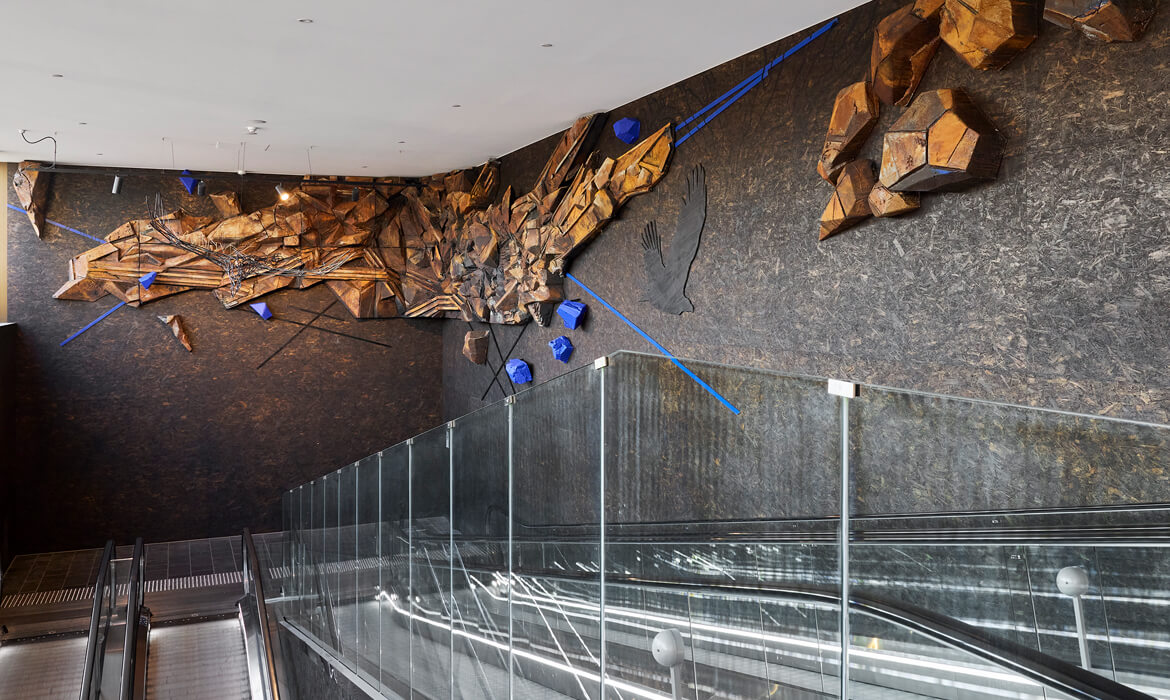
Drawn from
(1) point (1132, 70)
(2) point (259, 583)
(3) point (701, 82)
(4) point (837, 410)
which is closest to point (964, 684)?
(4) point (837, 410)

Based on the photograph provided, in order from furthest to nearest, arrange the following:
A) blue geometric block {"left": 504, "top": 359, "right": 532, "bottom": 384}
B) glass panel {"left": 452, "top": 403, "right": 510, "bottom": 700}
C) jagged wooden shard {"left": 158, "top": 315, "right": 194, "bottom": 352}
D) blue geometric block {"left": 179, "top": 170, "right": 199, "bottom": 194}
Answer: jagged wooden shard {"left": 158, "top": 315, "right": 194, "bottom": 352} → blue geometric block {"left": 179, "top": 170, "right": 199, "bottom": 194} → blue geometric block {"left": 504, "top": 359, "right": 532, "bottom": 384} → glass panel {"left": 452, "top": 403, "right": 510, "bottom": 700}

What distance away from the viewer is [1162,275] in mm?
2926

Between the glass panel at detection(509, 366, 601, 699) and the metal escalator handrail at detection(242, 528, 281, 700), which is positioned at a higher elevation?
the glass panel at detection(509, 366, 601, 699)

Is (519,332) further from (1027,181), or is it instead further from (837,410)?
(837,410)

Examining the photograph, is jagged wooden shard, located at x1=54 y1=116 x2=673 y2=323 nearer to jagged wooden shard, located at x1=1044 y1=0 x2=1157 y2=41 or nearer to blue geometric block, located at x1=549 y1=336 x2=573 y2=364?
blue geometric block, located at x1=549 y1=336 x2=573 y2=364

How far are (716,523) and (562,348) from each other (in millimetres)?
5916

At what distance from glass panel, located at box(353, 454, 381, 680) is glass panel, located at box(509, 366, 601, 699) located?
2001mm

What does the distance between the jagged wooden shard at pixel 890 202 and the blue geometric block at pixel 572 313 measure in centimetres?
334

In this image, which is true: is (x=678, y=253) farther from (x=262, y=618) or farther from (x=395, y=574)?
(x=262, y=618)

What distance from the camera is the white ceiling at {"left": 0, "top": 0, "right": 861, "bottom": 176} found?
14.1 feet

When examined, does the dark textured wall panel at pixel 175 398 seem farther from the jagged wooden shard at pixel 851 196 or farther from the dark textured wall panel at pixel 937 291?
the jagged wooden shard at pixel 851 196

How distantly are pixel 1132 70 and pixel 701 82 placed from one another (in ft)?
9.48

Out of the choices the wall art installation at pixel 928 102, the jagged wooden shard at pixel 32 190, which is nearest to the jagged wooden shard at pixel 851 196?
the wall art installation at pixel 928 102

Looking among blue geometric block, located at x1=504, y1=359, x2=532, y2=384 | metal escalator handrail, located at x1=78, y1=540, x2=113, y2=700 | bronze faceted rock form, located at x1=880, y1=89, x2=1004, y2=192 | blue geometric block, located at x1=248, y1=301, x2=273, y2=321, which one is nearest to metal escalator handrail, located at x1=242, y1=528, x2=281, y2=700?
metal escalator handrail, located at x1=78, y1=540, x2=113, y2=700
